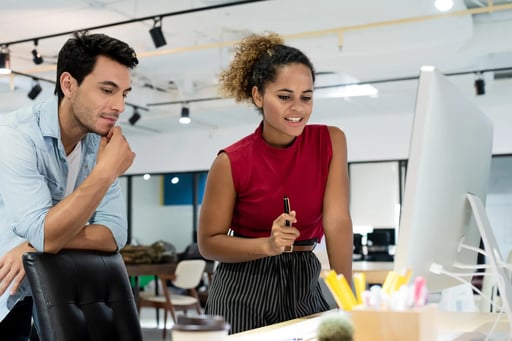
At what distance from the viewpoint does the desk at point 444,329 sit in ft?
4.50

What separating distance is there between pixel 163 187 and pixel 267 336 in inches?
481

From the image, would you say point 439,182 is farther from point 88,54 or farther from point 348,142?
point 348,142

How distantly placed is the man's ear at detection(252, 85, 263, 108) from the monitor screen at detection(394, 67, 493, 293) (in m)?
0.70

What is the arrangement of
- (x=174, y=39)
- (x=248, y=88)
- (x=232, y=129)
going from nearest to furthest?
(x=248, y=88), (x=174, y=39), (x=232, y=129)

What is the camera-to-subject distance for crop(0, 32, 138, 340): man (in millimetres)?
1542

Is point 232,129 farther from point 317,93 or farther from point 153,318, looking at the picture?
point 153,318

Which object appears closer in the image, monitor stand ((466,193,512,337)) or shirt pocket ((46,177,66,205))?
monitor stand ((466,193,512,337))

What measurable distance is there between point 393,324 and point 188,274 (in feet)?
23.2

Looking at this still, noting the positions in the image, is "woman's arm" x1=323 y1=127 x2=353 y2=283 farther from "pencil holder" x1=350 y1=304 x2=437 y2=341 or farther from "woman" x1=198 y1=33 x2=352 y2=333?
"pencil holder" x1=350 y1=304 x2=437 y2=341

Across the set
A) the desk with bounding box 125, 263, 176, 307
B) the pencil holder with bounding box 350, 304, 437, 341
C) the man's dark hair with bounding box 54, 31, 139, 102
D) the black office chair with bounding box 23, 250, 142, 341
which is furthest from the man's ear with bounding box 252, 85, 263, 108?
the desk with bounding box 125, 263, 176, 307

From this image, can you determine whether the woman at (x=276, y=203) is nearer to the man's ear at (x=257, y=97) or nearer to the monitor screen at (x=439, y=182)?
the man's ear at (x=257, y=97)

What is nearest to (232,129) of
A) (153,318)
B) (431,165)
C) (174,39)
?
(153,318)

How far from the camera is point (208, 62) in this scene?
8078 mm

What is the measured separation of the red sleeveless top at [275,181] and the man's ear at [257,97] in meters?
0.09
